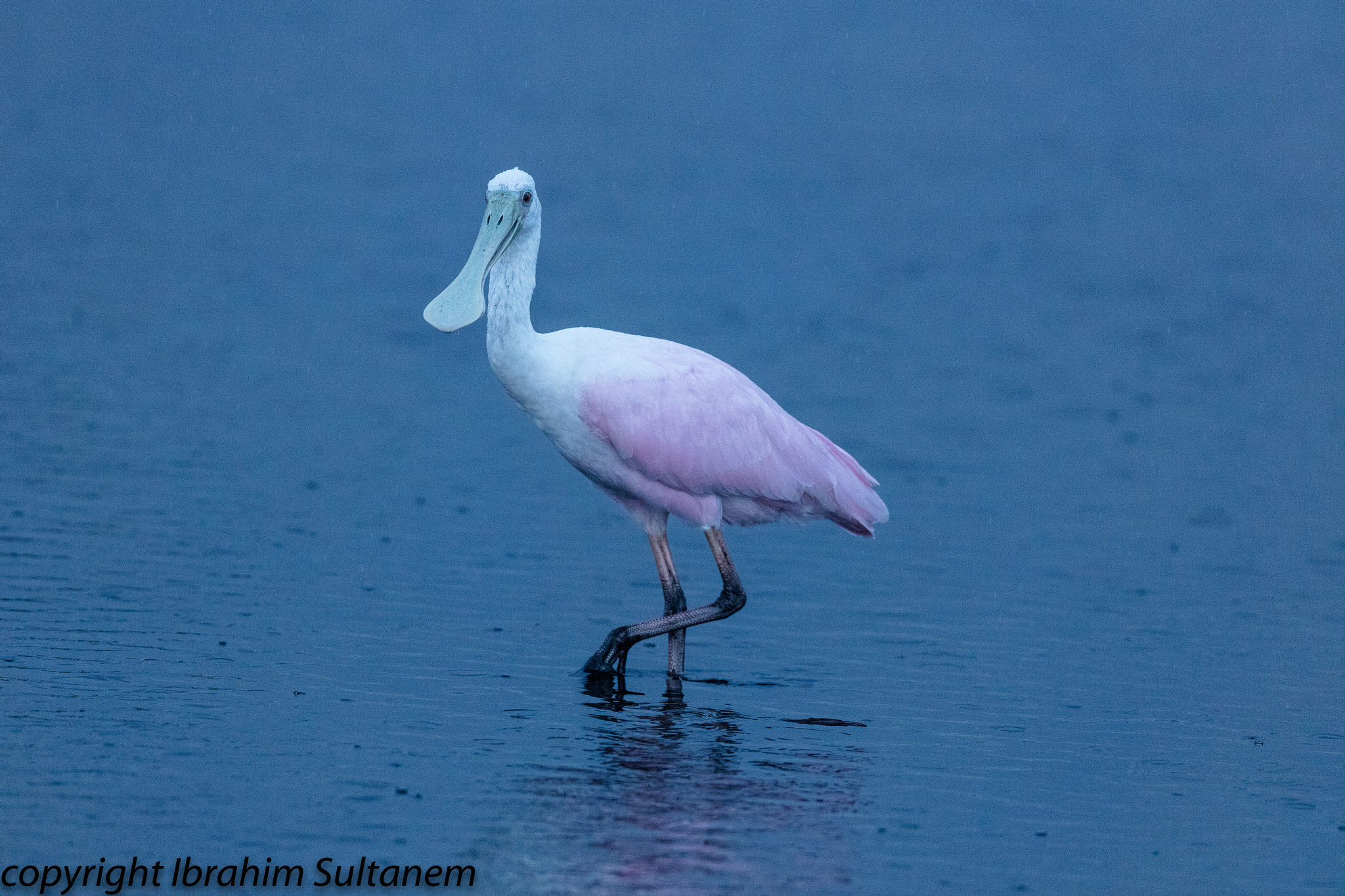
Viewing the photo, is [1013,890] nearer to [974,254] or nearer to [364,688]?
[364,688]

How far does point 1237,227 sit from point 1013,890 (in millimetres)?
19998

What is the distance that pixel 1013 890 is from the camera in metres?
7.05

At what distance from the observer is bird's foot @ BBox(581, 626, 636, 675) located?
9.44 metres

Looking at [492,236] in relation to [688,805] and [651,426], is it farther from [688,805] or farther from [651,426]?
[688,805]

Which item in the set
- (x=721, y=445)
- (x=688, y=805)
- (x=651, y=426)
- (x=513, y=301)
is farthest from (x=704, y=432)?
(x=688, y=805)

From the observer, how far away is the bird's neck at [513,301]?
31.4ft

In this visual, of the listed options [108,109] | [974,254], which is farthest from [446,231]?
[108,109]

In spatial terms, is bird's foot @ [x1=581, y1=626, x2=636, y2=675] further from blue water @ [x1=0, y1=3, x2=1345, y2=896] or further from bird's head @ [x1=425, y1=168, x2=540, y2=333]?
bird's head @ [x1=425, y1=168, x2=540, y2=333]

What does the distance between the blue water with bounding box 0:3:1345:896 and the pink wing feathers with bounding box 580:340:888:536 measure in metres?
0.63

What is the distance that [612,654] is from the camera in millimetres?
9500

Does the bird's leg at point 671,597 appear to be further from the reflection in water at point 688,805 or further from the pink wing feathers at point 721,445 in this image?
the reflection in water at point 688,805

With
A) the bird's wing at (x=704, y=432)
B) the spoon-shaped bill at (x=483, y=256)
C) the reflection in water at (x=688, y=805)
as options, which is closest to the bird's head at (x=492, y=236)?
the spoon-shaped bill at (x=483, y=256)

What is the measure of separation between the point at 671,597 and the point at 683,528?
8.80 ft

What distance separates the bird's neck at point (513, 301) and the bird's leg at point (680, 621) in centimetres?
127
